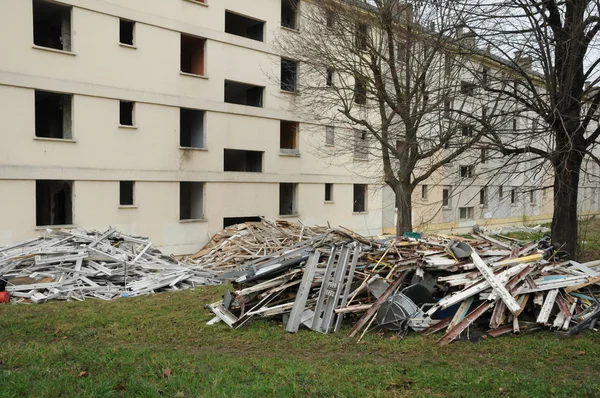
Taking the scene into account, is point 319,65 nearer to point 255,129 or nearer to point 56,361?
point 255,129

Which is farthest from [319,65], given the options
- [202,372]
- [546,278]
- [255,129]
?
[202,372]

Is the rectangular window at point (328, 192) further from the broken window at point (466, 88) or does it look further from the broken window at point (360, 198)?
the broken window at point (466, 88)

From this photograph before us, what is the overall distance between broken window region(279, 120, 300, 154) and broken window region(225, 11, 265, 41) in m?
4.42

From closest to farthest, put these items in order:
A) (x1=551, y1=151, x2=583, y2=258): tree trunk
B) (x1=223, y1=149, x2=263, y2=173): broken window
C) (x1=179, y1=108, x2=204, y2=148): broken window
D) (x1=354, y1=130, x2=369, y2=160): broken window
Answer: (x1=551, y1=151, x2=583, y2=258): tree trunk
(x1=354, y1=130, x2=369, y2=160): broken window
(x1=179, y1=108, x2=204, y2=148): broken window
(x1=223, y1=149, x2=263, y2=173): broken window

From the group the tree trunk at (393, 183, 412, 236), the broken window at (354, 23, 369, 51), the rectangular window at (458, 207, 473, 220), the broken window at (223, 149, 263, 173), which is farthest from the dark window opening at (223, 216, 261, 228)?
the rectangular window at (458, 207, 473, 220)

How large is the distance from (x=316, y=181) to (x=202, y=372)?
20.5m

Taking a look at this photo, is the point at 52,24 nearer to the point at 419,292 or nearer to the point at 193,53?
the point at 193,53

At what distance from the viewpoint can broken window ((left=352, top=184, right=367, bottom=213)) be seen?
94.8ft

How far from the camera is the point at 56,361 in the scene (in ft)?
22.1

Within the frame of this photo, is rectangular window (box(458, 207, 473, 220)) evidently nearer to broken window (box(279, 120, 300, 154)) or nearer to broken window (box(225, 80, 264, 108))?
broken window (box(279, 120, 300, 154))

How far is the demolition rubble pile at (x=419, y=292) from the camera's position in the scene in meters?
8.47

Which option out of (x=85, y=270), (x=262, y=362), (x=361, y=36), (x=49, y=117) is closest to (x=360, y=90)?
(x=361, y=36)

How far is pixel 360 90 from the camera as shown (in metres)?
18.7

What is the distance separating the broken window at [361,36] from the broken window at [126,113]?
920cm
